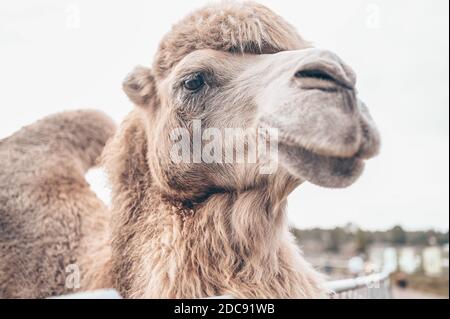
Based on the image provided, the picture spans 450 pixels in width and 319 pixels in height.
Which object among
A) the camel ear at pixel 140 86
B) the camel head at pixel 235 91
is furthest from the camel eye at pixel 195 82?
the camel ear at pixel 140 86

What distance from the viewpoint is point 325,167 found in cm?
128

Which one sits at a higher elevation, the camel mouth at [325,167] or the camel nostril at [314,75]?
the camel nostril at [314,75]

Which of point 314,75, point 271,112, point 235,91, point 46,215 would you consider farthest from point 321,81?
point 46,215

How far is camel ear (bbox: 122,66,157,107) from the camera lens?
1.82 metres

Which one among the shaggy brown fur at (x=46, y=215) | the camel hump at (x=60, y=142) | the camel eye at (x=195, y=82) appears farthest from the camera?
the camel hump at (x=60, y=142)

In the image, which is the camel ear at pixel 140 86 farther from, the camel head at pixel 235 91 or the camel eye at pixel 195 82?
the camel eye at pixel 195 82

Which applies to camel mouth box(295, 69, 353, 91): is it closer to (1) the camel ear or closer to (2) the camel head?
(2) the camel head

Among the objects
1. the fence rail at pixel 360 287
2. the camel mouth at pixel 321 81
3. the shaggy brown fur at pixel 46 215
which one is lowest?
the fence rail at pixel 360 287

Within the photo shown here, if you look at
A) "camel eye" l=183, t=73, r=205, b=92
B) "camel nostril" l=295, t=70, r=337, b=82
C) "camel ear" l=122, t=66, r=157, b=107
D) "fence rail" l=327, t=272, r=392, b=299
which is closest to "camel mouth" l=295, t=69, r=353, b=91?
"camel nostril" l=295, t=70, r=337, b=82

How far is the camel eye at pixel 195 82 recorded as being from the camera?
1.61 metres

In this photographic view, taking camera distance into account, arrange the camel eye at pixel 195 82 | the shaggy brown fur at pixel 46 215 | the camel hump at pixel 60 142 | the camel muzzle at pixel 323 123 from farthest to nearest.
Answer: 1. the camel hump at pixel 60 142
2. the shaggy brown fur at pixel 46 215
3. the camel eye at pixel 195 82
4. the camel muzzle at pixel 323 123

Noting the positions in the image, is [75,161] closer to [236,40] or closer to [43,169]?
[43,169]

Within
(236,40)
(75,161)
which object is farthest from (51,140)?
(236,40)
